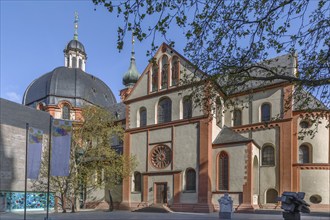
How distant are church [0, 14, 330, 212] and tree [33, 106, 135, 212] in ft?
8.79

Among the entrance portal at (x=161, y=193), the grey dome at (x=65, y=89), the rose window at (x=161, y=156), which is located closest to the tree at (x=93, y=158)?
the rose window at (x=161, y=156)

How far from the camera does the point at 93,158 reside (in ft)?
103

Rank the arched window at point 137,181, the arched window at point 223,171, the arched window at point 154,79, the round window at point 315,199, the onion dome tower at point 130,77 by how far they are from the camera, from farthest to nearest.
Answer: the onion dome tower at point 130,77 < the arched window at point 154,79 < the arched window at point 137,181 < the arched window at point 223,171 < the round window at point 315,199

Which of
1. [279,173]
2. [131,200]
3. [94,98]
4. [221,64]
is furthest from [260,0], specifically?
[94,98]

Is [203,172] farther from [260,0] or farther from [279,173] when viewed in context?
[260,0]

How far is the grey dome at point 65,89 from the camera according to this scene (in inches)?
2031

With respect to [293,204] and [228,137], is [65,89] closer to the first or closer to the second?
[228,137]

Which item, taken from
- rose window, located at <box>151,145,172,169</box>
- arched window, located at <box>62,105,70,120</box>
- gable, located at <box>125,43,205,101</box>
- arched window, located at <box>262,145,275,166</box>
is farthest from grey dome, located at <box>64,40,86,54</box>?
arched window, located at <box>262,145,275,166</box>

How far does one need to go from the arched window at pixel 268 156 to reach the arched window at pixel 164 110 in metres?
8.55

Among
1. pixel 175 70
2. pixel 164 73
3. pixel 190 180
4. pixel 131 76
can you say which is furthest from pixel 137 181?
pixel 131 76

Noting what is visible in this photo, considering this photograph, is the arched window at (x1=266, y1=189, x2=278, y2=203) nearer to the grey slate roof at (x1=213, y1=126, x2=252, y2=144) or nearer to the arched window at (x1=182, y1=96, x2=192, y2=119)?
the grey slate roof at (x1=213, y1=126, x2=252, y2=144)

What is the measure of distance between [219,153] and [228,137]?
1554mm

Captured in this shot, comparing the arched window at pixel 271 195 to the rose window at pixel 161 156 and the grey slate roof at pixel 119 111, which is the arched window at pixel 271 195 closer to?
the rose window at pixel 161 156

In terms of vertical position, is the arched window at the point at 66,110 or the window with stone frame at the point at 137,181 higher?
the arched window at the point at 66,110
